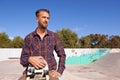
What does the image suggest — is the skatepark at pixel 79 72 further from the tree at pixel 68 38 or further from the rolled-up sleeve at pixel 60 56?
the tree at pixel 68 38

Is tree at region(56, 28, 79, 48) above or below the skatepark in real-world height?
above

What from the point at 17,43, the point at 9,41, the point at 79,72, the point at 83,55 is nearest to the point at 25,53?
the point at 79,72

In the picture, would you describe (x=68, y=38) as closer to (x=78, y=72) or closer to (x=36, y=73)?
(x=78, y=72)

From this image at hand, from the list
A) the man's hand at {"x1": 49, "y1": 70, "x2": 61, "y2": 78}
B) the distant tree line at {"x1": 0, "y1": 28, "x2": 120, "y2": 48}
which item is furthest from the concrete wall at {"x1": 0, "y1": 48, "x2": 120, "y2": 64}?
the man's hand at {"x1": 49, "y1": 70, "x2": 61, "y2": 78}

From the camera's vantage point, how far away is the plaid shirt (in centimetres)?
327

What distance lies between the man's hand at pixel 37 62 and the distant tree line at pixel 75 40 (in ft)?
223

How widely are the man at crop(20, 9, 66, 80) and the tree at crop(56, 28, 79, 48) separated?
72.7m

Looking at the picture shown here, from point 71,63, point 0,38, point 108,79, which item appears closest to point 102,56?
point 71,63

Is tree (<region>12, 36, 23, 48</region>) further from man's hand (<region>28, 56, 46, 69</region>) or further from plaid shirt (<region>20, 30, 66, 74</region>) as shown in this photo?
man's hand (<region>28, 56, 46, 69</region>)

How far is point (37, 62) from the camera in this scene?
9.71 ft

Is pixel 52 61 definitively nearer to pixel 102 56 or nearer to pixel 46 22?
pixel 46 22

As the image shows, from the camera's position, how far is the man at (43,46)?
10.7 ft

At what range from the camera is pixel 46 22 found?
329cm

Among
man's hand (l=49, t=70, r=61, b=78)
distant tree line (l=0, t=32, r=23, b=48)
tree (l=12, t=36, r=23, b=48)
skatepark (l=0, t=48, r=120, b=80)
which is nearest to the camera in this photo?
man's hand (l=49, t=70, r=61, b=78)
